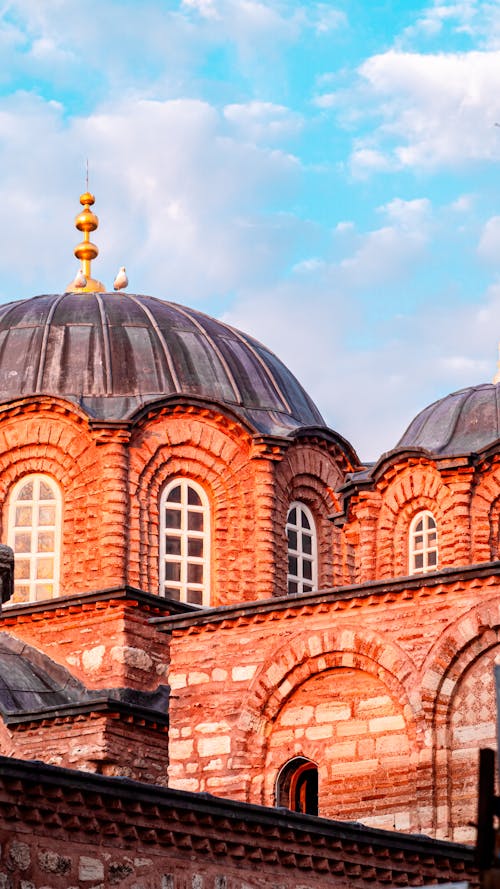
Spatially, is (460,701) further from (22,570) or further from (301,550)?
(22,570)

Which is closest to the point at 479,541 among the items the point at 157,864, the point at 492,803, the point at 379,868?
the point at 379,868

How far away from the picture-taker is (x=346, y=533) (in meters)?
26.5

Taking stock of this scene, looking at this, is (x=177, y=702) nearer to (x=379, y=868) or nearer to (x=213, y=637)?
(x=213, y=637)

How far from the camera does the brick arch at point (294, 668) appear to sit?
65.5ft

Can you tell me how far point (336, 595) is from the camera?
20297 mm

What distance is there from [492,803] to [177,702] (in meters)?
12.9

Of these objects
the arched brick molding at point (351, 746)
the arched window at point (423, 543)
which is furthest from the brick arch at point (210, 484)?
the arched brick molding at point (351, 746)

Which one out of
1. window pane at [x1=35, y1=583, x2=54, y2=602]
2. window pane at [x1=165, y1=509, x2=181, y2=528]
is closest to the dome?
window pane at [x1=165, y1=509, x2=181, y2=528]

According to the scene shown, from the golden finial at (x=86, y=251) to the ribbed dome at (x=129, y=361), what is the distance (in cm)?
178

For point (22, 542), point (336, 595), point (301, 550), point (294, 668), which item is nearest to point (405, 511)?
point (301, 550)

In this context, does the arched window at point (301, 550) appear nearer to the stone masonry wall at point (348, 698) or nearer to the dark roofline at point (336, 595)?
the dark roofline at point (336, 595)

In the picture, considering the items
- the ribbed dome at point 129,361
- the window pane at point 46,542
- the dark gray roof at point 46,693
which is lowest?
the dark gray roof at point 46,693

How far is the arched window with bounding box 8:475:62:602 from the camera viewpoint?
2573 centimetres

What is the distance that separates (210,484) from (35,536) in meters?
2.59
